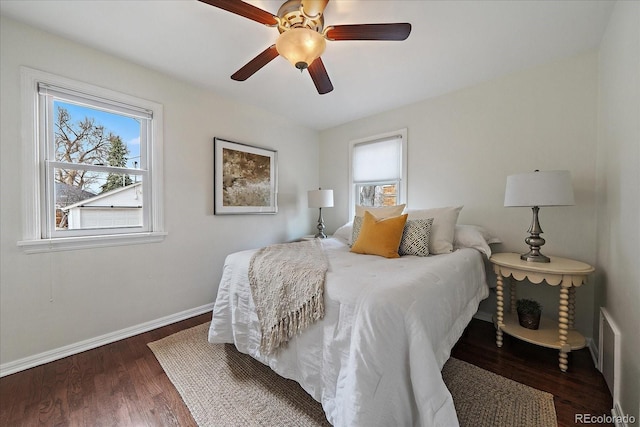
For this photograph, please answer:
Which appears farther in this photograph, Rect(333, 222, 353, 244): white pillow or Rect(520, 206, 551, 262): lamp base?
Rect(333, 222, 353, 244): white pillow

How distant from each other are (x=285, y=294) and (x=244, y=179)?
199cm

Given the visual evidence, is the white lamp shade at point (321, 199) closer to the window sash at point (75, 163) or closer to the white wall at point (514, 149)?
the white wall at point (514, 149)

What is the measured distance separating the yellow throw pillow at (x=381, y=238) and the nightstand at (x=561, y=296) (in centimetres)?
77

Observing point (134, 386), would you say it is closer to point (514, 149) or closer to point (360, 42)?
point (360, 42)

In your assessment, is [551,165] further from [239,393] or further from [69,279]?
[69,279]

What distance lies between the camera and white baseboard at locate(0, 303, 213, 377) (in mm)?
1692

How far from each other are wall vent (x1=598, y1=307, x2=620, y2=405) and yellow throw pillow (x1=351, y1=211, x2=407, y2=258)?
124 cm

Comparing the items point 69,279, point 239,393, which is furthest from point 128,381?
point 69,279

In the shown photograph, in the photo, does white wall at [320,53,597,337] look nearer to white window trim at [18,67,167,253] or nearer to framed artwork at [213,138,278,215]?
framed artwork at [213,138,278,215]

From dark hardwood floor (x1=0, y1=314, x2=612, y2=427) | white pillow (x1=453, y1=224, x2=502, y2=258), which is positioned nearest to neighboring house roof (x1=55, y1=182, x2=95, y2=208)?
dark hardwood floor (x1=0, y1=314, x2=612, y2=427)

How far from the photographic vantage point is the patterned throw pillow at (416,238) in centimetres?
A: 199

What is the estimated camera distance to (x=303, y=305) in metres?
1.31

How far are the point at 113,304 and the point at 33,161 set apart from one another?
1243mm

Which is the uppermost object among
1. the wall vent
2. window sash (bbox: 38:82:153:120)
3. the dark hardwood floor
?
window sash (bbox: 38:82:153:120)
